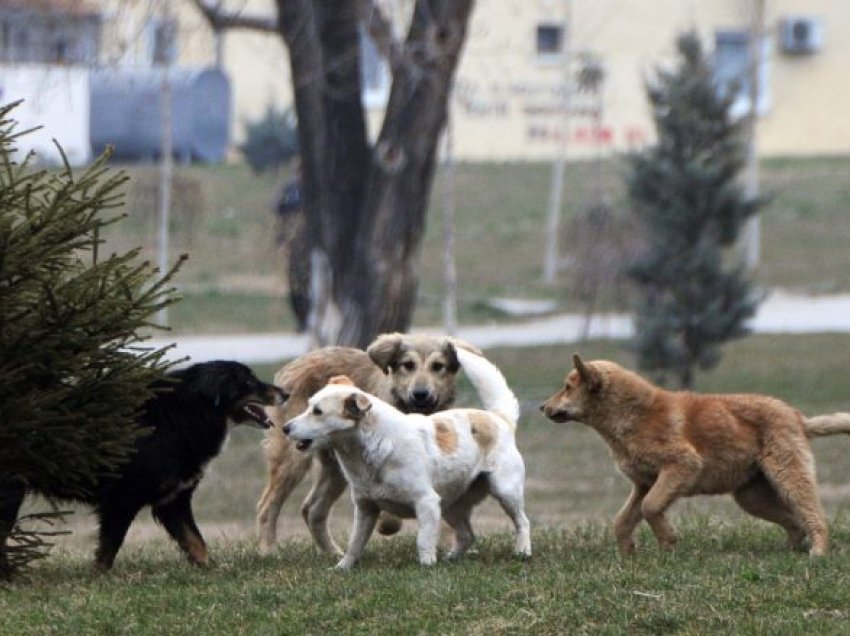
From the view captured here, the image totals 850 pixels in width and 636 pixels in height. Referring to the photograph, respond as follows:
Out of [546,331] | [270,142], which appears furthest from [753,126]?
[270,142]

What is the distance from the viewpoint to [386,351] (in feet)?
36.2

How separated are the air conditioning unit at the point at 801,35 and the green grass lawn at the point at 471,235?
3100mm

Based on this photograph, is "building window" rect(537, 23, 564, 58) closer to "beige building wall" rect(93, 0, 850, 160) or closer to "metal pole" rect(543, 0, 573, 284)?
"beige building wall" rect(93, 0, 850, 160)

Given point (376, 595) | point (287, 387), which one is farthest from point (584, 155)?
point (376, 595)

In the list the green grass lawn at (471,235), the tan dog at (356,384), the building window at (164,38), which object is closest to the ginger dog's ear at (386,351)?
the tan dog at (356,384)

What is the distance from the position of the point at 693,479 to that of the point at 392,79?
952cm

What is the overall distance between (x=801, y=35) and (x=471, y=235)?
38.7 feet

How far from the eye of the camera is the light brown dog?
966cm

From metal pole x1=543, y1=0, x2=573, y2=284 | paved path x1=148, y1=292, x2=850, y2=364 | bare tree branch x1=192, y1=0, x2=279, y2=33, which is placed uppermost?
bare tree branch x1=192, y1=0, x2=279, y2=33

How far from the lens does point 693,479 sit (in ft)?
31.6

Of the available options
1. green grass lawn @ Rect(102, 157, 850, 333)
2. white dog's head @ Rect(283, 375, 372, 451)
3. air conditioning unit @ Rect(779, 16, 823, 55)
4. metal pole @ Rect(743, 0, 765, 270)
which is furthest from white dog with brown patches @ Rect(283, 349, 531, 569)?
air conditioning unit @ Rect(779, 16, 823, 55)

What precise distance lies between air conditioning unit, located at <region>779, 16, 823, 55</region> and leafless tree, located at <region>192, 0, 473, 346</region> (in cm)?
2695

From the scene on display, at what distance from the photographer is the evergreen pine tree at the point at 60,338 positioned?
889cm

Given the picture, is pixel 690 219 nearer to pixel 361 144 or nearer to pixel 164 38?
pixel 361 144
